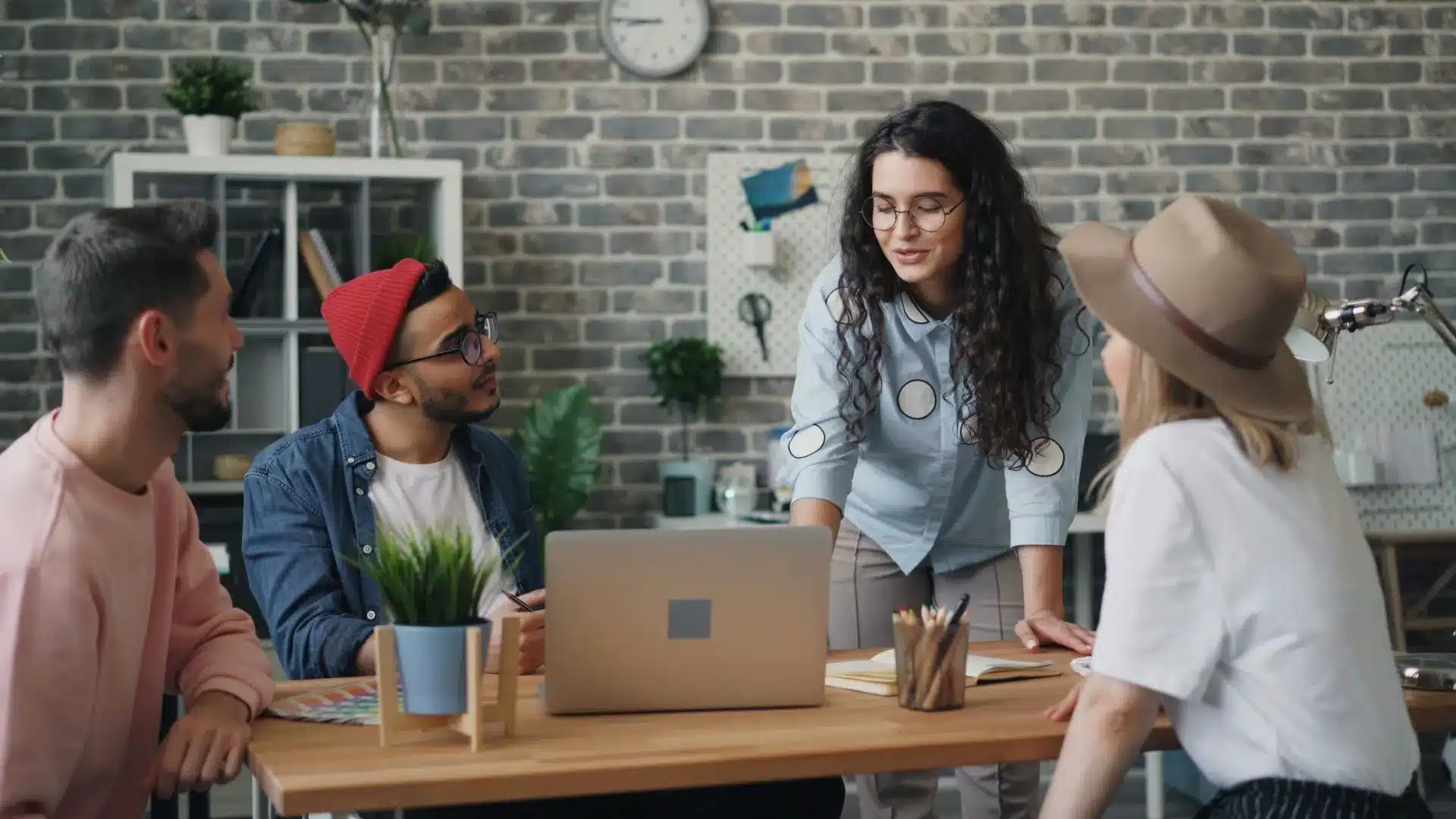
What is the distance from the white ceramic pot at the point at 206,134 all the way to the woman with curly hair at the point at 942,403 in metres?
2.35

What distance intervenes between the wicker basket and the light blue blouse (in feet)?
7.37

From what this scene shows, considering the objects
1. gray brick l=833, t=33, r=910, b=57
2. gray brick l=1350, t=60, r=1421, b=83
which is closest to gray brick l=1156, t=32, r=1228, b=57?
gray brick l=1350, t=60, r=1421, b=83

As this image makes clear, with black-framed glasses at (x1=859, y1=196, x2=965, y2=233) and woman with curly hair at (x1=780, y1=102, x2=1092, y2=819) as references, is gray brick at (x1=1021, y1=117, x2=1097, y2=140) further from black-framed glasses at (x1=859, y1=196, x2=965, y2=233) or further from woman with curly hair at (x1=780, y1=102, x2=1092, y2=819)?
black-framed glasses at (x1=859, y1=196, x2=965, y2=233)

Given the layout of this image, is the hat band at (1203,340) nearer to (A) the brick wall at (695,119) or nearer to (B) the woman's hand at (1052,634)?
(B) the woman's hand at (1052,634)

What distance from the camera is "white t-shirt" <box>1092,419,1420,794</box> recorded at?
1.52 m

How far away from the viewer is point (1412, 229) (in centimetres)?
522

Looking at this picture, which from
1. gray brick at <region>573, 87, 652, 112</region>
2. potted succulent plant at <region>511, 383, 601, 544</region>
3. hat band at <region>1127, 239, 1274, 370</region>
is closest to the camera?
hat band at <region>1127, 239, 1274, 370</region>

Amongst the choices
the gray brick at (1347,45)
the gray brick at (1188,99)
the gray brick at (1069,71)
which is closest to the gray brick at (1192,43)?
the gray brick at (1188,99)

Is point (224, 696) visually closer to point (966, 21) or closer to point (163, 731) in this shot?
point (163, 731)

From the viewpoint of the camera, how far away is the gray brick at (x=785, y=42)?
16.1ft

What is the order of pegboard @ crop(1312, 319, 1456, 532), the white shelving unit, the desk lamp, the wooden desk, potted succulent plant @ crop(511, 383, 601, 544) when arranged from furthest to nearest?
pegboard @ crop(1312, 319, 1456, 532), potted succulent plant @ crop(511, 383, 601, 544), the white shelving unit, the desk lamp, the wooden desk

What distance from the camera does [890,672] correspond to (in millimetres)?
1967

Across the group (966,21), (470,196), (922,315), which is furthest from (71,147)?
(922,315)

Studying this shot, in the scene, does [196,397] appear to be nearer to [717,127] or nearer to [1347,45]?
[717,127]
